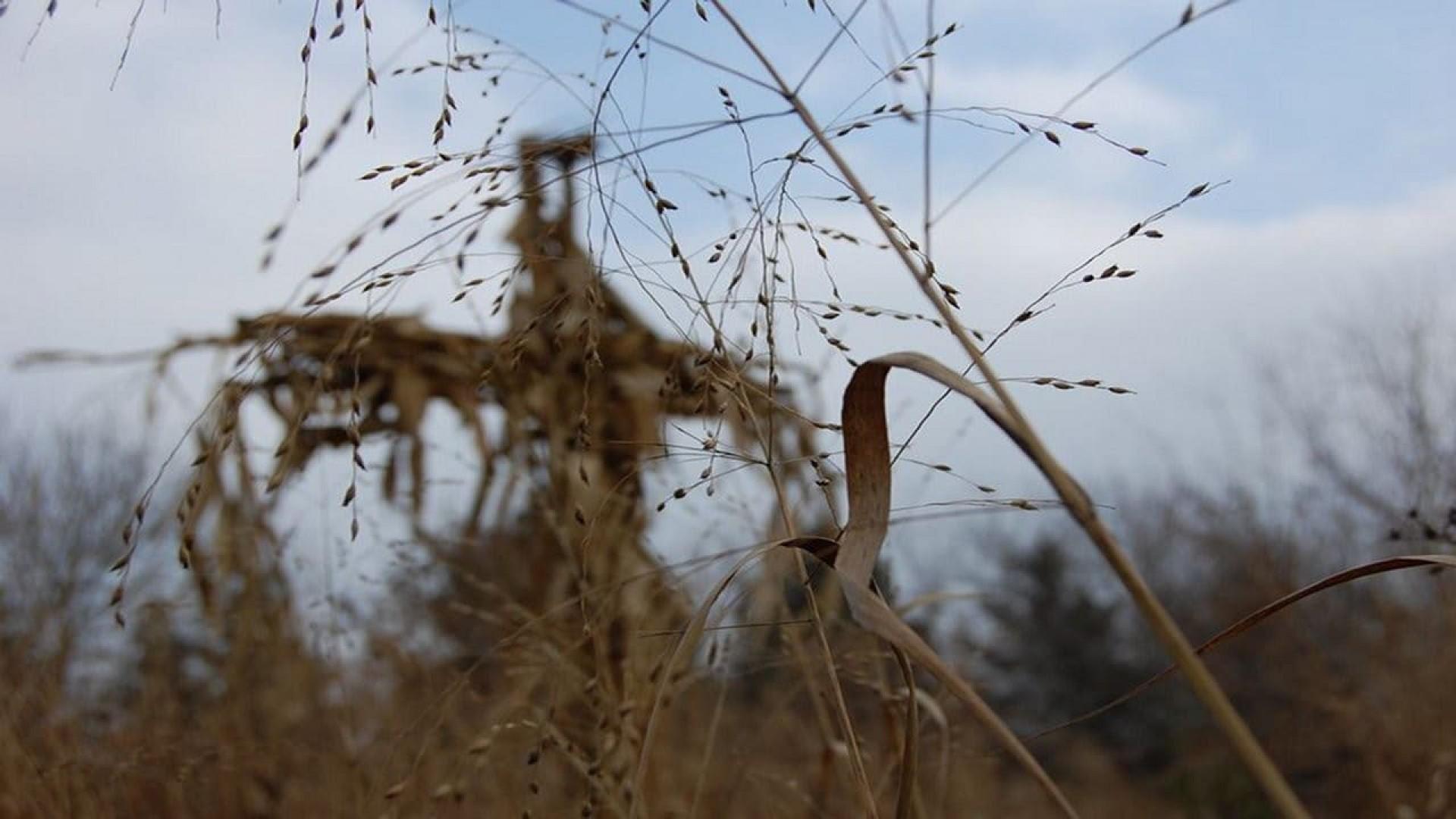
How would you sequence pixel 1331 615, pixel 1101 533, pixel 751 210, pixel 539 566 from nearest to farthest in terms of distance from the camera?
pixel 1101 533
pixel 751 210
pixel 539 566
pixel 1331 615

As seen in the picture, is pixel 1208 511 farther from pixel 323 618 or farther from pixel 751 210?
pixel 751 210

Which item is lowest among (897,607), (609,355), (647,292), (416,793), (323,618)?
(416,793)

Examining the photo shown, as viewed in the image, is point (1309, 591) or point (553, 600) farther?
point (553, 600)

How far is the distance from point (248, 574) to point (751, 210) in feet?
6.37

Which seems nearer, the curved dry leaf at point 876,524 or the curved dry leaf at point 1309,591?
the curved dry leaf at point 876,524

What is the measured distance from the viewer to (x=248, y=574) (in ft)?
8.64

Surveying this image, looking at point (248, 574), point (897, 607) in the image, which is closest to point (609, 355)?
point (248, 574)

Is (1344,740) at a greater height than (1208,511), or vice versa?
(1208,511)

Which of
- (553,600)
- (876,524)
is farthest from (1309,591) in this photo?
(553,600)

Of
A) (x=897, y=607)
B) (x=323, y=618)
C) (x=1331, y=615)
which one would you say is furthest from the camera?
(x=1331, y=615)

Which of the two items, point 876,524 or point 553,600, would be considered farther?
point 553,600

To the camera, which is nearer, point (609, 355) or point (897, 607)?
point (897, 607)

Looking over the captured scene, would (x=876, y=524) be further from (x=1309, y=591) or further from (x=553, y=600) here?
(x=553, y=600)

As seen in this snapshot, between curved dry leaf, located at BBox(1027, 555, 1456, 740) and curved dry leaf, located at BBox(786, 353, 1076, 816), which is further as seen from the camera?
curved dry leaf, located at BBox(1027, 555, 1456, 740)
